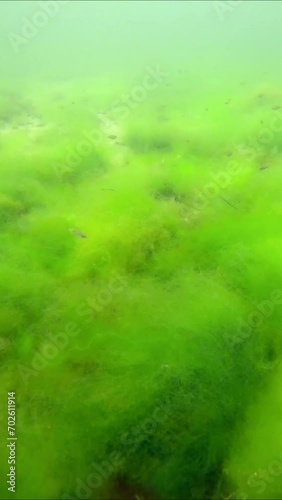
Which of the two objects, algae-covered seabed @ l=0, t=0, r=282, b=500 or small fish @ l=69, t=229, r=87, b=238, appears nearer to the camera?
algae-covered seabed @ l=0, t=0, r=282, b=500

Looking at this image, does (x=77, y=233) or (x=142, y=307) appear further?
(x=77, y=233)

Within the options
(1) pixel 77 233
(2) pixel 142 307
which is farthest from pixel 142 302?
(1) pixel 77 233

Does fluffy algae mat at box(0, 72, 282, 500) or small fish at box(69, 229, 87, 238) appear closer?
fluffy algae mat at box(0, 72, 282, 500)

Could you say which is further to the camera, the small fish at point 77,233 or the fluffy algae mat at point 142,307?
the small fish at point 77,233

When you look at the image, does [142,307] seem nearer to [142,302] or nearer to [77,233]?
[142,302]
